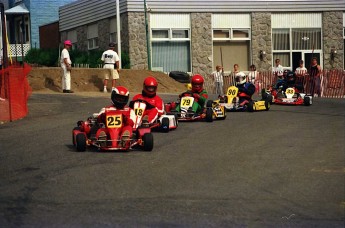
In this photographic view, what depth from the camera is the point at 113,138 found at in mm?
13391

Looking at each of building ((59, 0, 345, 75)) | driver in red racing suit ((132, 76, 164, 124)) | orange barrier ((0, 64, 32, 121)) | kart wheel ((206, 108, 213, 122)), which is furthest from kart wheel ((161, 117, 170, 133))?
building ((59, 0, 345, 75))

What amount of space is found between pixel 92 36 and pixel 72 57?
2.34m

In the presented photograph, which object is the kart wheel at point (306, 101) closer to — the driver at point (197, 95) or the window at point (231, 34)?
the driver at point (197, 95)

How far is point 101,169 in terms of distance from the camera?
37.8ft

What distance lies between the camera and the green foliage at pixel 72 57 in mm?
37031

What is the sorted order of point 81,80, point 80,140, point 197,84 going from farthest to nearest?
1. point 81,80
2. point 197,84
3. point 80,140

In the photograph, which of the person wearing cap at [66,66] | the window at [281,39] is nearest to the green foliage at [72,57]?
the window at [281,39]

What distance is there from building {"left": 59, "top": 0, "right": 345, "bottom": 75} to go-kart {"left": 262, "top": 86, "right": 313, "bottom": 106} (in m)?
13.8

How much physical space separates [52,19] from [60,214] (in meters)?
43.1

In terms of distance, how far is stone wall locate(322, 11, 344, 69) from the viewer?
39500mm

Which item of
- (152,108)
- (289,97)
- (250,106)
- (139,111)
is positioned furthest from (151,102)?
(289,97)

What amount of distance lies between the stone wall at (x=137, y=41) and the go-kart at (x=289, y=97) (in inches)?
540

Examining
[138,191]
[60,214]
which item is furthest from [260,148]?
[60,214]

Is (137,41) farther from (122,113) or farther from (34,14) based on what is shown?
(122,113)
